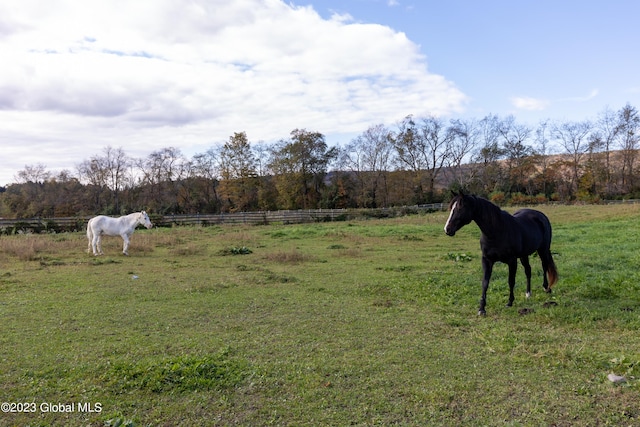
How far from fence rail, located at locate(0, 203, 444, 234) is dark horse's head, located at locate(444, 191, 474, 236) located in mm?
26821

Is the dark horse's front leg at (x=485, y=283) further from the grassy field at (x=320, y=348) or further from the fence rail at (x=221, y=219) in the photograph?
the fence rail at (x=221, y=219)

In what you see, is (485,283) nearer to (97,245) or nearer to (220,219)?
(97,245)

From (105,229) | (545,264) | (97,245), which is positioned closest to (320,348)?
(545,264)

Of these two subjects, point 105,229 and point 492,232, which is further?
point 105,229

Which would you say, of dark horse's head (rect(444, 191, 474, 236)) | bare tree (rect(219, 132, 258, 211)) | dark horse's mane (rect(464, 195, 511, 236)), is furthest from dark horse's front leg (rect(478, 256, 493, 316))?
bare tree (rect(219, 132, 258, 211))

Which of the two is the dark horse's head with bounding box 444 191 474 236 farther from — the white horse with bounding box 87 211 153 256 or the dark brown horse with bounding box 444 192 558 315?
the white horse with bounding box 87 211 153 256

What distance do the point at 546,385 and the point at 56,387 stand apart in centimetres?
491

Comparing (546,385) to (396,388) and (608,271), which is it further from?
(608,271)

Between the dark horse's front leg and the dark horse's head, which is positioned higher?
the dark horse's head

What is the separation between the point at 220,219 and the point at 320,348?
95.0 feet

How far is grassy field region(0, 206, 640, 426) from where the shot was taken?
11.9ft

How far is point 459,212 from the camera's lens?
667 centimetres

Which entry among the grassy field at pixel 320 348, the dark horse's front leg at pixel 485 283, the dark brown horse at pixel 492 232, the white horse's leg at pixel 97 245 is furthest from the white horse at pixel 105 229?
the dark horse's front leg at pixel 485 283

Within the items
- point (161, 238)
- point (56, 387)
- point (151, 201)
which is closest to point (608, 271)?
point (56, 387)
